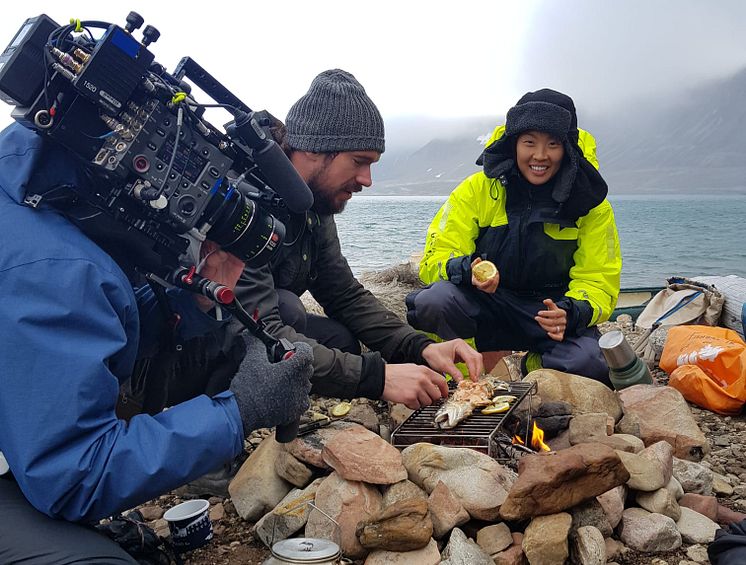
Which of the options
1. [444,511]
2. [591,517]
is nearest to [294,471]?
[444,511]

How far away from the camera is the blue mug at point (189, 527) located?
8.98ft

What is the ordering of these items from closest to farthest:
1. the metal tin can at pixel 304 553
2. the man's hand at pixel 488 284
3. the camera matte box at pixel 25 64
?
the camera matte box at pixel 25 64, the metal tin can at pixel 304 553, the man's hand at pixel 488 284

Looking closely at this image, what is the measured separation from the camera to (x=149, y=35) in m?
Answer: 1.87

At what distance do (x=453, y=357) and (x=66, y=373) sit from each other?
222cm

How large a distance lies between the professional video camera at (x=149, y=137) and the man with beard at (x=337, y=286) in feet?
3.85

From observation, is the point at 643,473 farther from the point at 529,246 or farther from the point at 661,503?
the point at 529,246

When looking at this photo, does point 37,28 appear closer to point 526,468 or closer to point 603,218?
point 526,468

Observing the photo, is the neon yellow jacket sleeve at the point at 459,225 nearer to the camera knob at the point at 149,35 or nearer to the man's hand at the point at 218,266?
the man's hand at the point at 218,266

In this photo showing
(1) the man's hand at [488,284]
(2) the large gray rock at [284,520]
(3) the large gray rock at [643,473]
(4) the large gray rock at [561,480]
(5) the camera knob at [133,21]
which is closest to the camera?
(5) the camera knob at [133,21]

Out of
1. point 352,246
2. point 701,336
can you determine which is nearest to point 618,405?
point 701,336

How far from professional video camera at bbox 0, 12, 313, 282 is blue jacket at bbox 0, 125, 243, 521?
15 cm

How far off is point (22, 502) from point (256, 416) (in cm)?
69

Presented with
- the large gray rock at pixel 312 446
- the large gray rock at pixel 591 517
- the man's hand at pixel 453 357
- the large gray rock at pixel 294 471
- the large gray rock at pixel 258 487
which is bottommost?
the large gray rock at pixel 258 487

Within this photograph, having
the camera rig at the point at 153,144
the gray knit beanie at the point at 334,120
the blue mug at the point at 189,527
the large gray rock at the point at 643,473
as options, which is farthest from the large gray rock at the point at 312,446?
the gray knit beanie at the point at 334,120
